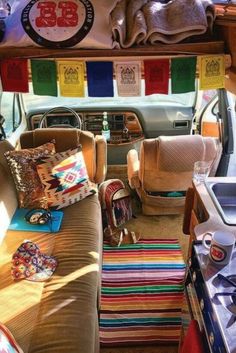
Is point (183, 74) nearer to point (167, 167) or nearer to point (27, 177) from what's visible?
point (167, 167)

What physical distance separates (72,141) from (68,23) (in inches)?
43.4

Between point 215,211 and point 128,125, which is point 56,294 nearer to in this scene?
point 215,211

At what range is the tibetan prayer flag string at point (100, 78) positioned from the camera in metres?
2.17

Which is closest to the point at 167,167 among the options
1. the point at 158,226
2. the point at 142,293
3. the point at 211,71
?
the point at 158,226

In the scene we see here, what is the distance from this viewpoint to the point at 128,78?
7.24 ft

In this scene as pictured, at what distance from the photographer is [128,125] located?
402 cm

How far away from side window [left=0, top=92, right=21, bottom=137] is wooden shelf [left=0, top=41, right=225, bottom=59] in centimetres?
170

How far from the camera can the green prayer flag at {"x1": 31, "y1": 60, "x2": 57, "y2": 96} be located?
215cm

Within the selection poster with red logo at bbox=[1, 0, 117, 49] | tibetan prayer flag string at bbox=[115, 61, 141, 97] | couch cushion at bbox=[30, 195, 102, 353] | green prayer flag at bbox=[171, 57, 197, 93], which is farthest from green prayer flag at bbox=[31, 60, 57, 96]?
couch cushion at bbox=[30, 195, 102, 353]

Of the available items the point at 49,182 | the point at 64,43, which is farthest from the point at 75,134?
the point at 64,43

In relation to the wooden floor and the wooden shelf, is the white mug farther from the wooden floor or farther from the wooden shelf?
the wooden floor

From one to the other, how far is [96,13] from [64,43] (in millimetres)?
256

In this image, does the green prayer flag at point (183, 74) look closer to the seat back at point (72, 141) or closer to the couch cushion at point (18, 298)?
the seat back at point (72, 141)

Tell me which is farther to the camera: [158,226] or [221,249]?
[158,226]
